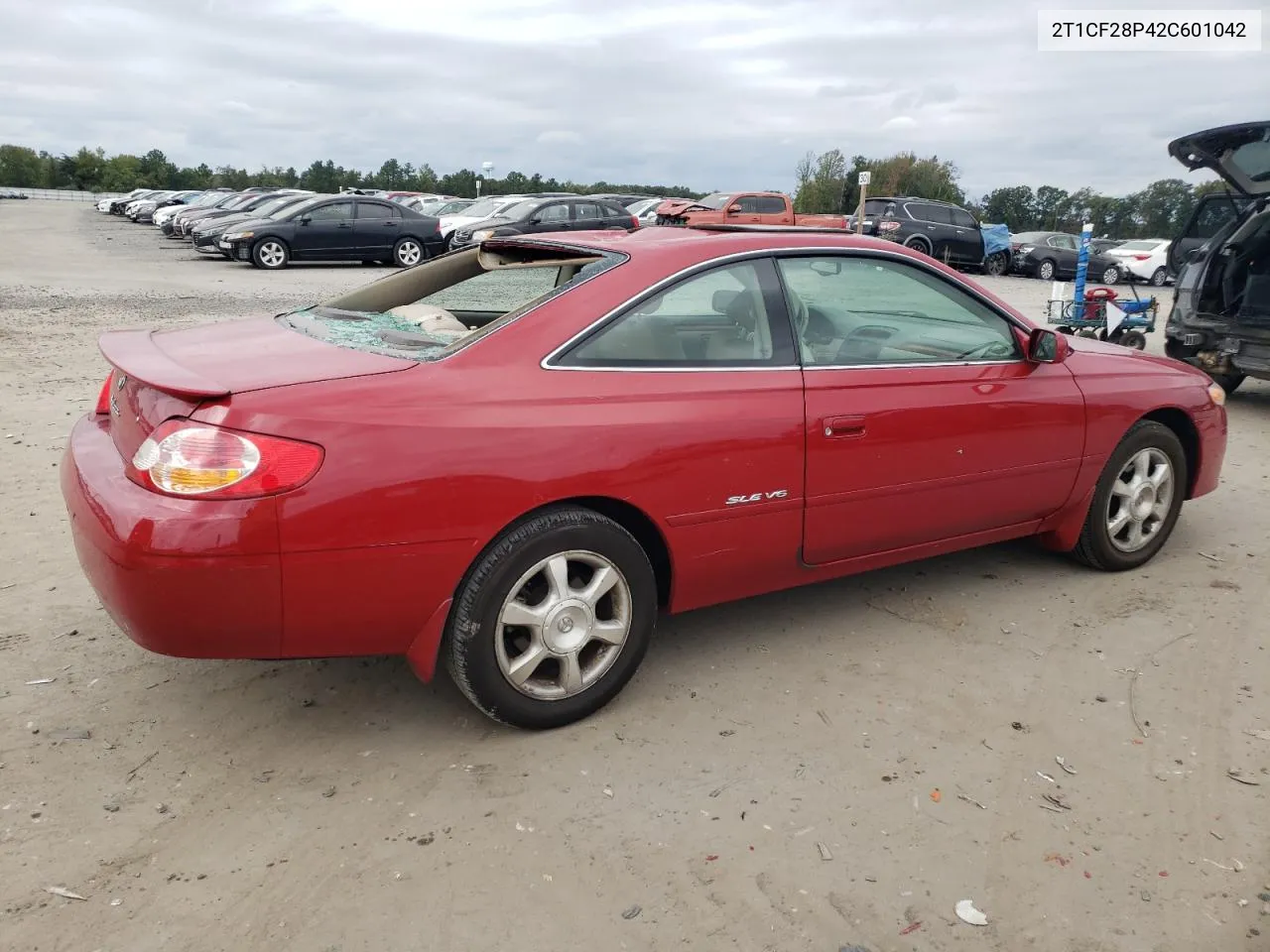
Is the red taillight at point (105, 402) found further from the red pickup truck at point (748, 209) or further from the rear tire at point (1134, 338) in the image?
the red pickup truck at point (748, 209)

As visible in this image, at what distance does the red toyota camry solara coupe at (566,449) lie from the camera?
254 cm

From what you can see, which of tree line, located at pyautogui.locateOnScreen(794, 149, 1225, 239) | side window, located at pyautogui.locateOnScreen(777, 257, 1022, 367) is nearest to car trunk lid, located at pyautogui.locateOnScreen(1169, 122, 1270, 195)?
side window, located at pyautogui.locateOnScreen(777, 257, 1022, 367)

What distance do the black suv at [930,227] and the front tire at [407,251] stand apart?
1021 centimetres

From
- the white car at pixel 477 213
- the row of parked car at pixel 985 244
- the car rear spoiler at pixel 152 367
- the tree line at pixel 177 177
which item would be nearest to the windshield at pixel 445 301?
the car rear spoiler at pixel 152 367

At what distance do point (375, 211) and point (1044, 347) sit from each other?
19.5 m

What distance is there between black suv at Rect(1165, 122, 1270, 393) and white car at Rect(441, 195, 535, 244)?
16377 millimetres

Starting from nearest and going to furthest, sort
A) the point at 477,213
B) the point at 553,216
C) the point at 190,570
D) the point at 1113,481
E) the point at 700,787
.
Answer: the point at 190,570, the point at 700,787, the point at 1113,481, the point at 553,216, the point at 477,213

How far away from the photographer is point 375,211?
2131 centimetres

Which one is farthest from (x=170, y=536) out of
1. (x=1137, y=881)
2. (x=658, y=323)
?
(x=1137, y=881)

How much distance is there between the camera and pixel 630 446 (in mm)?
2957

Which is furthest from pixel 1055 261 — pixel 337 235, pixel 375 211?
pixel 337 235

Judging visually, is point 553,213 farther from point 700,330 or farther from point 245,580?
point 245,580

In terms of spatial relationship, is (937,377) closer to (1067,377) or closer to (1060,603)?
(1067,377)

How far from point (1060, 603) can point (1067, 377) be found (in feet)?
3.06
